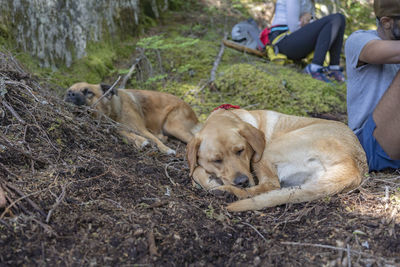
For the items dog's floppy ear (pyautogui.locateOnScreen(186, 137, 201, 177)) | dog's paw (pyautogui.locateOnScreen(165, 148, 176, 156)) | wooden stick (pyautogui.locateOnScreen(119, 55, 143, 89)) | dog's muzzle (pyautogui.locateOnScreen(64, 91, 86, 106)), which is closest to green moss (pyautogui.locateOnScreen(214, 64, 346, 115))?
wooden stick (pyautogui.locateOnScreen(119, 55, 143, 89))

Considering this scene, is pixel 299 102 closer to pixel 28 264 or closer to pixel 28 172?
pixel 28 172

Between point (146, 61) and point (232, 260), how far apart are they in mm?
6461

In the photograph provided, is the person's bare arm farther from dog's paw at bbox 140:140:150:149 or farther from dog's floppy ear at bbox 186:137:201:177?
dog's paw at bbox 140:140:150:149

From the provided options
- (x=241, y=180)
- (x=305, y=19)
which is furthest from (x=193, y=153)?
(x=305, y=19)

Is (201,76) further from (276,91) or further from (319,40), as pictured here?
(319,40)

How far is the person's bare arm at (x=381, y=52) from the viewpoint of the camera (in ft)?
12.7

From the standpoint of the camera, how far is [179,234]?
2.65 metres

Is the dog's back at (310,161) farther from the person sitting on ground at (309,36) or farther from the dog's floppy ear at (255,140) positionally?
the person sitting on ground at (309,36)

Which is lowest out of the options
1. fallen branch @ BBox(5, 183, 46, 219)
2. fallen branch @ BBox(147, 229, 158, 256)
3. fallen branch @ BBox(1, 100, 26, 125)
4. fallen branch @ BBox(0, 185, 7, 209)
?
fallen branch @ BBox(147, 229, 158, 256)

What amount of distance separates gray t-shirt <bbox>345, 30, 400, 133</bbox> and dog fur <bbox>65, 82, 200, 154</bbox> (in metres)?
2.92

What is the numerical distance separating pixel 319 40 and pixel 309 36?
0.87 feet

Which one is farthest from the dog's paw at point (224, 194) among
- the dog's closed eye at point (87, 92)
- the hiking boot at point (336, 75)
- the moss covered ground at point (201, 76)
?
the hiking boot at point (336, 75)

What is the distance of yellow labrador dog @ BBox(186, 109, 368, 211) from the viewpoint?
340 centimetres

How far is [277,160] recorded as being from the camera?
3.92 metres
